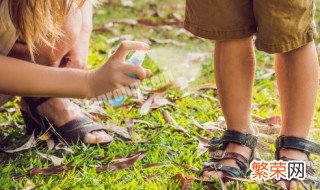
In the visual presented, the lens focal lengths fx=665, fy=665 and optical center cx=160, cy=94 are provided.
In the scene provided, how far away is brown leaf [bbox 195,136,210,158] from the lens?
2736mm

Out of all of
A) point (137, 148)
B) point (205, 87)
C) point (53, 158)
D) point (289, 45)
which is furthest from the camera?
point (205, 87)

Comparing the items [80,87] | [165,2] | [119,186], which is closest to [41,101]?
[119,186]

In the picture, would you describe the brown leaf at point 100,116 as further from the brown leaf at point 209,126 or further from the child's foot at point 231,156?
the child's foot at point 231,156

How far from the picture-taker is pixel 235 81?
254 centimetres

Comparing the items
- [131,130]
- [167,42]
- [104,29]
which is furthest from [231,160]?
[104,29]

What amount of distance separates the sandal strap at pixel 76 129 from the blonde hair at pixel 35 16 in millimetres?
596

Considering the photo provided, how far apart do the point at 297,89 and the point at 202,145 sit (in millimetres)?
512

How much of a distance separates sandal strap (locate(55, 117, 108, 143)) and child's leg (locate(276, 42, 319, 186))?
864 mm

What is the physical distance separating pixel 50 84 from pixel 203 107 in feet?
4.22

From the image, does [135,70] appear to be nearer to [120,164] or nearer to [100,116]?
[120,164]

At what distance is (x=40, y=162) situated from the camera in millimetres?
2750

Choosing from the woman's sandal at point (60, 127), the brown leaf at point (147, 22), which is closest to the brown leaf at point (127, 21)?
the brown leaf at point (147, 22)

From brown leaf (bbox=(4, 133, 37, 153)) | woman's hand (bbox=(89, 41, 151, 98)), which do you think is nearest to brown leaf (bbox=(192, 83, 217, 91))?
brown leaf (bbox=(4, 133, 37, 153))

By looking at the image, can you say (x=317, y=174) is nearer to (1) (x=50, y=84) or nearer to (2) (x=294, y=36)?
(2) (x=294, y=36)
